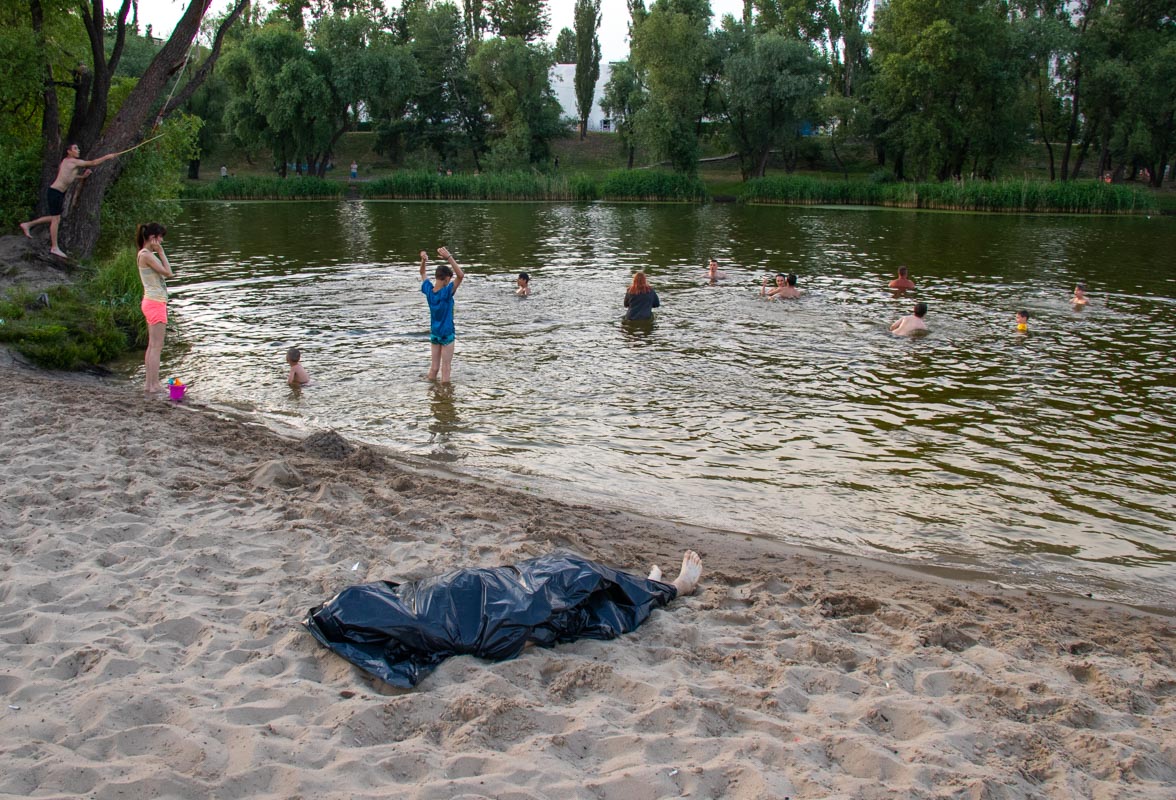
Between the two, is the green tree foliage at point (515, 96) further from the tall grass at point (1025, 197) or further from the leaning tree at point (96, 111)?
the leaning tree at point (96, 111)

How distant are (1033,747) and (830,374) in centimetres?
1030

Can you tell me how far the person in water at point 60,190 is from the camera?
18.2 m

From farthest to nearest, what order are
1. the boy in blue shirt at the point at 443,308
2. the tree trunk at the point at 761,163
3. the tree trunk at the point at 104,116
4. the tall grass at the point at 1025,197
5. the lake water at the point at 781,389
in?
the tree trunk at the point at 761,163 < the tall grass at the point at 1025,197 < the tree trunk at the point at 104,116 < the boy in blue shirt at the point at 443,308 < the lake water at the point at 781,389

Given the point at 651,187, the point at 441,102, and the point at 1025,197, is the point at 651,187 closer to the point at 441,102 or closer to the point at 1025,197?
the point at 1025,197

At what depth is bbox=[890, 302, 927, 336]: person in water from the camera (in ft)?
57.0

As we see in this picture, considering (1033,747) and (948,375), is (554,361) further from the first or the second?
(1033,747)

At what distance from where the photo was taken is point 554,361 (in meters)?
15.4

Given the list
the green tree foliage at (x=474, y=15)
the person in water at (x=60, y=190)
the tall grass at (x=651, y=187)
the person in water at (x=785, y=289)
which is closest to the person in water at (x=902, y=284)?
the person in water at (x=785, y=289)

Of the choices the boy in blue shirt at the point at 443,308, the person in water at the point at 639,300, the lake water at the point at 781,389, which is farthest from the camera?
the person in water at the point at 639,300

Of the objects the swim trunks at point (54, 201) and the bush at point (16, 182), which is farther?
the bush at point (16, 182)

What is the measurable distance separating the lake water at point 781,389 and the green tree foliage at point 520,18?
6699 centimetres

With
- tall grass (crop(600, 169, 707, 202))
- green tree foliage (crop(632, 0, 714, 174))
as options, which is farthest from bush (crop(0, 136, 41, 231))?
green tree foliage (crop(632, 0, 714, 174))

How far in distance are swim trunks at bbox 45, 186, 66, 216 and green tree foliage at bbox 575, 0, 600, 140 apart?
65901 mm

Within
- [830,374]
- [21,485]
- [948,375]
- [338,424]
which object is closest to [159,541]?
[21,485]
